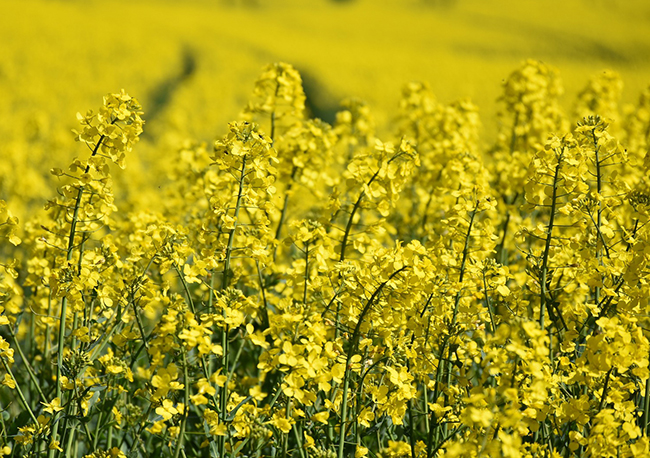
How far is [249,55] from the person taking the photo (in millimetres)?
30344

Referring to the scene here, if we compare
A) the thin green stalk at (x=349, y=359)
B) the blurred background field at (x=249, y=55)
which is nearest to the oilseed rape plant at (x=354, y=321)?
the thin green stalk at (x=349, y=359)

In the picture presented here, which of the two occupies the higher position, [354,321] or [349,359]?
[354,321]

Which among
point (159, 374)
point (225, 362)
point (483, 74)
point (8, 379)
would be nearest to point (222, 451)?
point (225, 362)

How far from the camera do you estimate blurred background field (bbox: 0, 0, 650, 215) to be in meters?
20.4

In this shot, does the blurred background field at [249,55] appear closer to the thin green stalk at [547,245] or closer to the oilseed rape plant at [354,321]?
the oilseed rape plant at [354,321]

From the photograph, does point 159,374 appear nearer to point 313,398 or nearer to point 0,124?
point 313,398

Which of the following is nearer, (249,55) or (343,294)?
(343,294)

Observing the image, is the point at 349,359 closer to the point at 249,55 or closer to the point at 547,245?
the point at 547,245

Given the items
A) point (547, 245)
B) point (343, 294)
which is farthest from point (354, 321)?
point (547, 245)

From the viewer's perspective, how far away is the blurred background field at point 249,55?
2039 centimetres

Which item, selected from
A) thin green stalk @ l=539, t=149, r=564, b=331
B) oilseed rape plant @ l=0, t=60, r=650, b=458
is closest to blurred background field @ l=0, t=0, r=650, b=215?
oilseed rape plant @ l=0, t=60, r=650, b=458

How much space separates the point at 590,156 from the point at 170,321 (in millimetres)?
1823

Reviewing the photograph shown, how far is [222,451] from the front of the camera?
240cm

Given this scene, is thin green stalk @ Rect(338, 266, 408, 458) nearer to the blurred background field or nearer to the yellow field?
the yellow field
